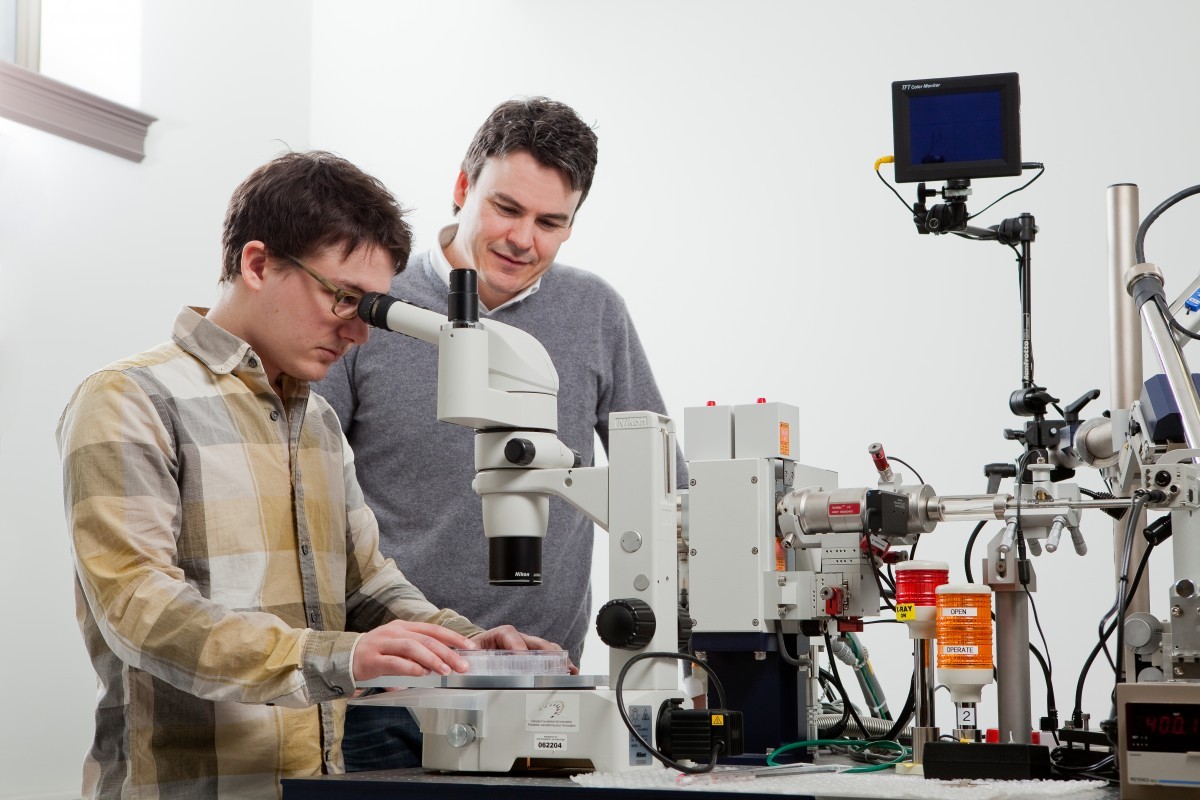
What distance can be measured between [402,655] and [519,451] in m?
0.22

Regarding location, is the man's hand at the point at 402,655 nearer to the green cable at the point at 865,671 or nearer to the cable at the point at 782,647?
the cable at the point at 782,647

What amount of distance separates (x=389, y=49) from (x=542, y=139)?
222cm

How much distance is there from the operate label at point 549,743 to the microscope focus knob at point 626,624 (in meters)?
0.10

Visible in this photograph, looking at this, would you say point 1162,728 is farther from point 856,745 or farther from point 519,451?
point 519,451

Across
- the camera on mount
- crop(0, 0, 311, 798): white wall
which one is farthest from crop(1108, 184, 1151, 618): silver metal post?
crop(0, 0, 311, 798): white wall

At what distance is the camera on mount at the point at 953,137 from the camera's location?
1.63 meters

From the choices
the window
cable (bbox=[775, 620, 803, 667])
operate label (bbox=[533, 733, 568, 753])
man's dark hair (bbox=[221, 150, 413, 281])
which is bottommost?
operate label (bbox=[533, 733, 568, 753])

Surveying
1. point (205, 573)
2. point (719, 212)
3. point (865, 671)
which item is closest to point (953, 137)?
point (865, 671)

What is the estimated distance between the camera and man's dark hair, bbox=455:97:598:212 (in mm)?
1894

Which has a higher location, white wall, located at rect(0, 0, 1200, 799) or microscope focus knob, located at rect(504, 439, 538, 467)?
white wall, located at rect(0, 0, 1200, 799)

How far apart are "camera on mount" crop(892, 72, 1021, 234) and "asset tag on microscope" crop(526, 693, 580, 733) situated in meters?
0.83

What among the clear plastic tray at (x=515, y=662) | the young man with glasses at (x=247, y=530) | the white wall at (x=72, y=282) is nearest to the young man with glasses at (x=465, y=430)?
the young man with glasses at (x=247, y=530)

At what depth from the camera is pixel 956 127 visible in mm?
1664

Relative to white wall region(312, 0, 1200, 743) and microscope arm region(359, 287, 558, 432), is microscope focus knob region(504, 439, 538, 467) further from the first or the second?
white wall region(312, 0, 1200, 743)
